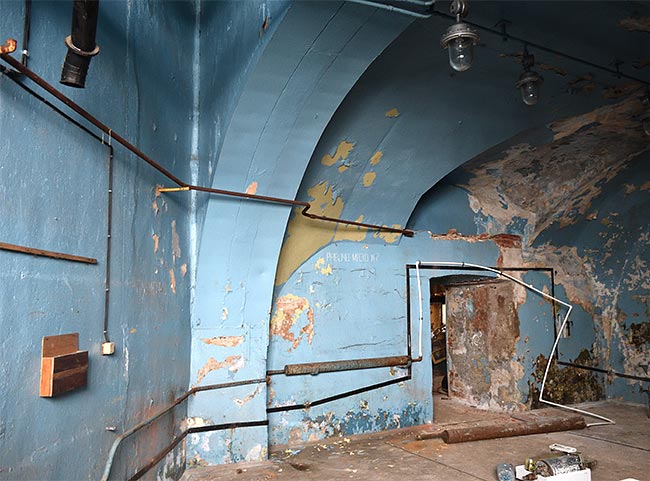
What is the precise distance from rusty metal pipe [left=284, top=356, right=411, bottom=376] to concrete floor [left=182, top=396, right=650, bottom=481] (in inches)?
22.7

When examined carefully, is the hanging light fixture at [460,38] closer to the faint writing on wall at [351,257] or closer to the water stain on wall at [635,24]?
the water stain on wall at [635,24]

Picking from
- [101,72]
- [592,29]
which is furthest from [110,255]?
[592,29]

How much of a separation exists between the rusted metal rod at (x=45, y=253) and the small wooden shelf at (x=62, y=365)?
29 centimetres

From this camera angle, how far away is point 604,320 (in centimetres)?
604

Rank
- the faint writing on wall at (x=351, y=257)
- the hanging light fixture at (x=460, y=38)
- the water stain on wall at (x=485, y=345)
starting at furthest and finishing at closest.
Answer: the water stain on wall at (x=485, y=345) < the faint writing on wall at (x=351, y=257) < the hanging light fixture at (x=460, y=38)

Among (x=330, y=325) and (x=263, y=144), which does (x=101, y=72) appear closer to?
(x=263, y=144)

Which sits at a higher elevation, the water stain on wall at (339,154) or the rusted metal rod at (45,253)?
the water stain on wall at (339,154)

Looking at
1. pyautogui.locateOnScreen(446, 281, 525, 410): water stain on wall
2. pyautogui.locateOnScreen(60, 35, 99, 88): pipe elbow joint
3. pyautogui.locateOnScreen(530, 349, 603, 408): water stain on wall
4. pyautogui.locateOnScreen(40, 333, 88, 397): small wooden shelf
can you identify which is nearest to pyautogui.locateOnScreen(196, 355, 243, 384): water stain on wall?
pyautogui.locateOnScreen(40, 333, 88, 397): small wooden shelf

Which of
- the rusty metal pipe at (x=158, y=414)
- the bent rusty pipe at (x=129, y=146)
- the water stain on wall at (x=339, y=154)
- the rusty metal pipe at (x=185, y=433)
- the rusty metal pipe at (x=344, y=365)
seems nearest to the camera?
the bent rusty pipe at (x=129, y=146)

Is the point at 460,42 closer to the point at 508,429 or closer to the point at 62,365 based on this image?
the point at 62,365

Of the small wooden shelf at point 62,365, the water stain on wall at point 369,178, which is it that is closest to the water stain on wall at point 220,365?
the small wooden shelf at point 62,365

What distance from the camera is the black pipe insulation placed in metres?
1.58

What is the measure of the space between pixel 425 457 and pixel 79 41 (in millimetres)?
3448

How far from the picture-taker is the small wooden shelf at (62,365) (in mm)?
1718
